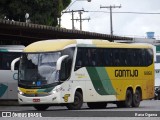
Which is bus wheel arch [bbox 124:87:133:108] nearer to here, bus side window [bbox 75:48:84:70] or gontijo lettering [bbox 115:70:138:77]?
gontijo lettering [bbox 115:70:138:77]

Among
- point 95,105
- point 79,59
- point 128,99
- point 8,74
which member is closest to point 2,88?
point 8,74

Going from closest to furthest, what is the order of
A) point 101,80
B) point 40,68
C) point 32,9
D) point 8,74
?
point 40,68 < point 101,80 < point 8,74 < point 32,9

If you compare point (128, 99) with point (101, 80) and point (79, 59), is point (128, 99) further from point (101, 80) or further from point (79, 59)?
point (79, 59)

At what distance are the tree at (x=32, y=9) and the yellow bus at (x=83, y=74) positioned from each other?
17.3 meters

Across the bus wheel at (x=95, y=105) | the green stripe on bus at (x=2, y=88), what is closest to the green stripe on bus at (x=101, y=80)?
the bus wheel at (x=95, y=105)

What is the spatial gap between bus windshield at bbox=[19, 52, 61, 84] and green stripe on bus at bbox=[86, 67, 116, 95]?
2506 millimetres

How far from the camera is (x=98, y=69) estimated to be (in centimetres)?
3102

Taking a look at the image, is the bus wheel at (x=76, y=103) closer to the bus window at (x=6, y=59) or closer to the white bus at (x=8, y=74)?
the white bus at (x=8, y=74)

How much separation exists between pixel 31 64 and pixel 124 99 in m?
→ 6.29

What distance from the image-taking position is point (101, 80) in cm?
3133

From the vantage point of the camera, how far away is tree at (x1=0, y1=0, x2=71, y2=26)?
5059cm

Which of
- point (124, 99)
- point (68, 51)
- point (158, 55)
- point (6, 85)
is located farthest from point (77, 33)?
point (158, 55)

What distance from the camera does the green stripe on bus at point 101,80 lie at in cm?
3072

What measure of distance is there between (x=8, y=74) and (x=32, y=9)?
1558 centimetres
